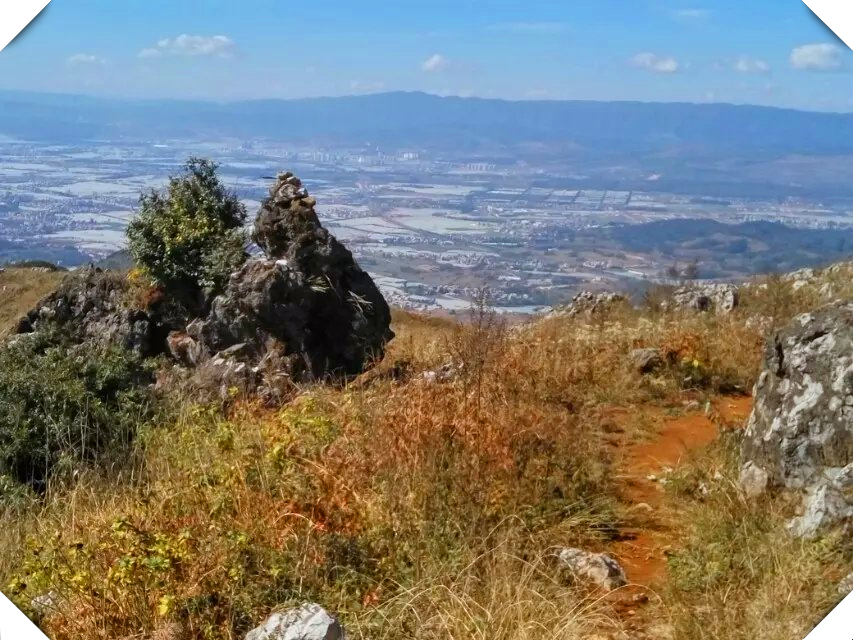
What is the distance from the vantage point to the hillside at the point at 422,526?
12.3 feet

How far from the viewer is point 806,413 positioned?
16.4ft

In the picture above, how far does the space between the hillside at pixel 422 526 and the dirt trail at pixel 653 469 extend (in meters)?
0.02

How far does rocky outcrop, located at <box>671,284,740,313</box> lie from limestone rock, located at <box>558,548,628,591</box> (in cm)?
827

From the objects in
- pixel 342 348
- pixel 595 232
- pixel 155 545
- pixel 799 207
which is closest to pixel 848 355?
pixel 155 545

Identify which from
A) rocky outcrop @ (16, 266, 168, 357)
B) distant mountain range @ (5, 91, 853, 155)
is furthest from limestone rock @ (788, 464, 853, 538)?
distant mountain range @ (5, 91, 853, 155)

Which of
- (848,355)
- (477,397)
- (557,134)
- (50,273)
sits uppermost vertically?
(557,134)

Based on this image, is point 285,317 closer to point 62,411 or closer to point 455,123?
point 62,411

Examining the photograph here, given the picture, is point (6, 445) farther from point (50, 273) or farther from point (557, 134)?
point (50, 273)

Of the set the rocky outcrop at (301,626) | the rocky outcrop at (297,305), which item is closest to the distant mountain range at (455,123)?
the rocky outcrop at (297,305)

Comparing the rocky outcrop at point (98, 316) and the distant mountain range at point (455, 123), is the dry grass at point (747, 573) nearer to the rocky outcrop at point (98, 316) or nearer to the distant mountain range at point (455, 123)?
the rocky outcrop at point (98, 316)

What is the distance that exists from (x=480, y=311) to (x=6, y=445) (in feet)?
10.8

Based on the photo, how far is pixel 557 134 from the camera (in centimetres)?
1852

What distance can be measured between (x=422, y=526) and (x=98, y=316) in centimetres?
638

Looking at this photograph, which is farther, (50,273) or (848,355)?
(50,273)
